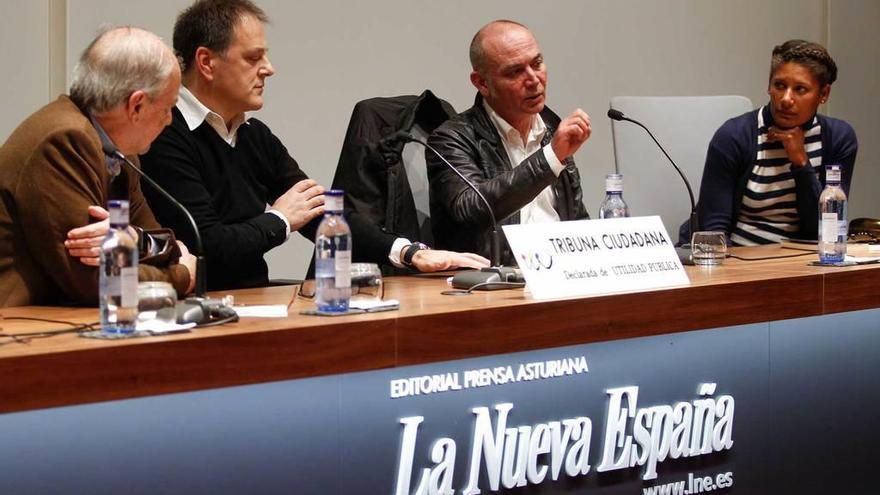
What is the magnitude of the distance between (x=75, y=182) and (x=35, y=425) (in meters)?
0.64

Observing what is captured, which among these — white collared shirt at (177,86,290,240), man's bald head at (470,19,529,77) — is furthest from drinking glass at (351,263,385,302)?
man's bald head at (470,19,529,77)

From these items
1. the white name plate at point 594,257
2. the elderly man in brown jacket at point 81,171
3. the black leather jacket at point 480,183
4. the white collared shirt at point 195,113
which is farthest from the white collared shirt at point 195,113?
the white name plate at point 594,257

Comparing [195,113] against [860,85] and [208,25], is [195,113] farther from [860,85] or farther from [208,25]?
[860,85]

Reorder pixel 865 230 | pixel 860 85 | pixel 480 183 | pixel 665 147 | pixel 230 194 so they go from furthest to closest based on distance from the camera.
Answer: pixel 860 85 → pixel 665 147 → pixel 865 230 → pixel 480 183 → pixel 230 194

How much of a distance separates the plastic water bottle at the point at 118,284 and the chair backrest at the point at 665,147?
210cm

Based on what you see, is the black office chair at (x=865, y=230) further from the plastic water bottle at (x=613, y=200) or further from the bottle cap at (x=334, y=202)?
the bottle cap at (x=334, y=202)

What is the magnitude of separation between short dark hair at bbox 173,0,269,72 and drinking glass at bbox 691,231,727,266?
47.4 inches

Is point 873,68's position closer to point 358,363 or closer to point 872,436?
point 872,436

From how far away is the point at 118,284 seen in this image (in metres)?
1.74

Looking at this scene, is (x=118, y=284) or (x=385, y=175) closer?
(x=118, y=284)

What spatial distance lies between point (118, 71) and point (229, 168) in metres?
0.77

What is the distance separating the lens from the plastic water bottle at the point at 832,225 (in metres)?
2.76

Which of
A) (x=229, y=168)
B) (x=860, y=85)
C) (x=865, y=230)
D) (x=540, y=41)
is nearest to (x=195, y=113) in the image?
(x=229, y=168)

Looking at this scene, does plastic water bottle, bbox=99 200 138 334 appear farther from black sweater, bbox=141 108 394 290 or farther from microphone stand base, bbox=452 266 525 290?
black sweater, bbox=141 108 394 290
